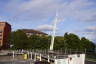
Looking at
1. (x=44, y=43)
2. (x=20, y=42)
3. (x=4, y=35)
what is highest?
(x=4, y=35)

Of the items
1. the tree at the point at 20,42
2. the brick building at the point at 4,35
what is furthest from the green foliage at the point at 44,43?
the brick building at the point at 4,35

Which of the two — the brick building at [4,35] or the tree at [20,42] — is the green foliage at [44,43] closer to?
the tree at [20,42]

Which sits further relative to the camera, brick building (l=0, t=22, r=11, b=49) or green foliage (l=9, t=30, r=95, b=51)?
brick building (l=0, t=22, r=11, b=49)

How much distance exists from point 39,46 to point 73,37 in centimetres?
2003

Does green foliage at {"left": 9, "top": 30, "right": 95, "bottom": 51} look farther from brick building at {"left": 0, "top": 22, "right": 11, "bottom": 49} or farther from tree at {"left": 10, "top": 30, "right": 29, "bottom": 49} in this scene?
brick building at {"left": 0, "top": 22, "right": 11, "bottom": 49}

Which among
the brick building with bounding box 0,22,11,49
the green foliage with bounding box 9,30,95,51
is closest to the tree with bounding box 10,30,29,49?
the green foliage with bounding box 9,30,95,51

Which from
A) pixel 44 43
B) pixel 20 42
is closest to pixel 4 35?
pixel 44 43

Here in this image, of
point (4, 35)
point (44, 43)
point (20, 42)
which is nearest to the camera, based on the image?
point (20, 42)

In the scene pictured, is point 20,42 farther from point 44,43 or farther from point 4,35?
point 4,35

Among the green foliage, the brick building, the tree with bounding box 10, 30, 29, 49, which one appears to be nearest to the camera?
the green foliage

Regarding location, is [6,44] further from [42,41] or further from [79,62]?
[79,62]

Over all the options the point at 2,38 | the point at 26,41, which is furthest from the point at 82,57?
the point at 2,38

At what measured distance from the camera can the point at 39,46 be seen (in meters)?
145

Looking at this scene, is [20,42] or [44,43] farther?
[44,43]
